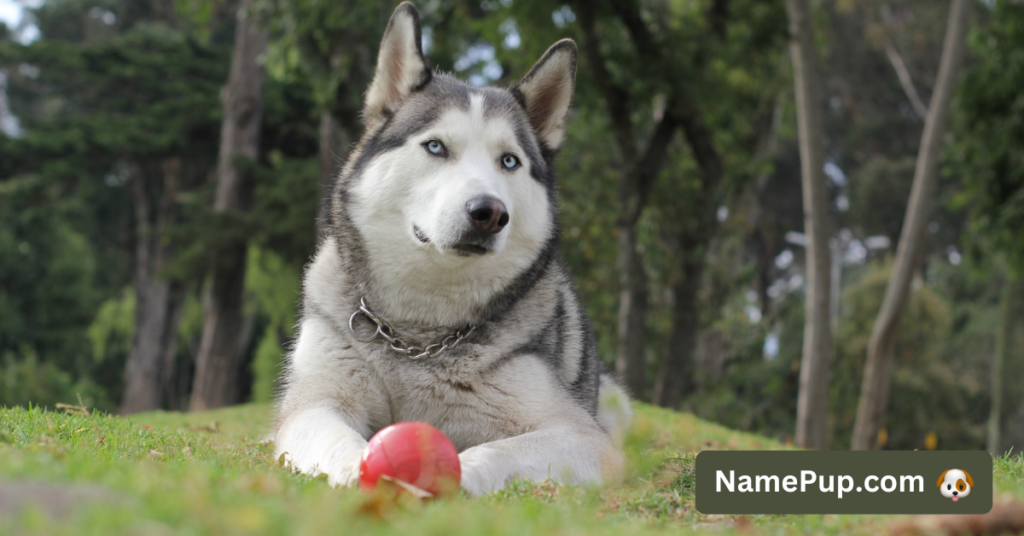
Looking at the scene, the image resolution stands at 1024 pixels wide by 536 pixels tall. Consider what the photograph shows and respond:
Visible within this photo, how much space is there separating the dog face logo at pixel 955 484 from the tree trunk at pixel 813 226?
324 inches

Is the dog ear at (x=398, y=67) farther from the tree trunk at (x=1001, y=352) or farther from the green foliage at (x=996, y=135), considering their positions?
the tree trunk at (x=1001, y=352)

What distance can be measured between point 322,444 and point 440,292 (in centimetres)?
112

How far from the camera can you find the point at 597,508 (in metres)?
2.91

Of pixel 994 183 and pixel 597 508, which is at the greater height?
pixel 994 183

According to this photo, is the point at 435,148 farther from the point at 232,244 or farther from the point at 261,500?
the point at 232,244

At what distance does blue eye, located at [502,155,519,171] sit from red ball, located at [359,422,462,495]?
1.72 m

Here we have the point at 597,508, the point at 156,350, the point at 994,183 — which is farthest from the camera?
the point at 156,350

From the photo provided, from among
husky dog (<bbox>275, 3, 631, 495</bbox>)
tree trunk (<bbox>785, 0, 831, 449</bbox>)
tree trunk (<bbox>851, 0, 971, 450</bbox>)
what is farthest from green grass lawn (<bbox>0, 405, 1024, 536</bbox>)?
tree trunk (<bbox>851, 0, 971, 450</bbox>)

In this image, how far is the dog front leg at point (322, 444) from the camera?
3266 millimetres

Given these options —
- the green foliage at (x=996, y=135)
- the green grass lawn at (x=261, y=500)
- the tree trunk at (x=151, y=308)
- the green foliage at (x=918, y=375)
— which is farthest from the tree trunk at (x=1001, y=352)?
the tree trunk at (x=151, y=308)

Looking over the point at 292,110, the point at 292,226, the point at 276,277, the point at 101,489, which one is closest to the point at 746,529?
the point at 101,489

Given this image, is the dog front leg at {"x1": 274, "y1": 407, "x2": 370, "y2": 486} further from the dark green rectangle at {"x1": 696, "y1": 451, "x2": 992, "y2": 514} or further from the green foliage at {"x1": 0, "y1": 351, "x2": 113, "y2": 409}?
the green foliage at {"x1": 0, "y1": 351, "x2": 113, "y2": 409}

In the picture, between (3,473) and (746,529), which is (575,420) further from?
(3,473)

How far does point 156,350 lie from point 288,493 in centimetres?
2371
